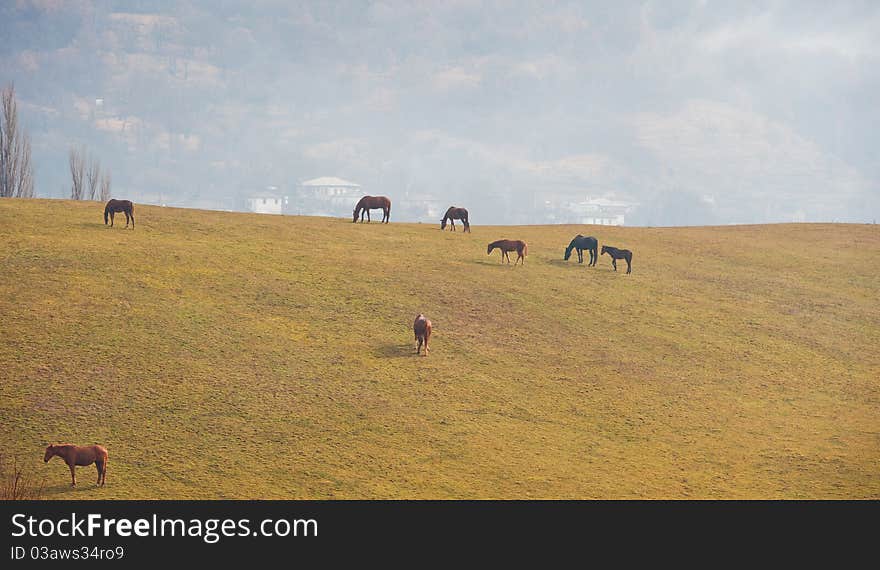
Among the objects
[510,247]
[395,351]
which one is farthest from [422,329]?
[510,247]

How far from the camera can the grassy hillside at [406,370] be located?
73.9ft

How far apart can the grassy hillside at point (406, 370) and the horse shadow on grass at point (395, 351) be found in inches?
4.5

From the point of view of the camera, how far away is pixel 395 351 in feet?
102

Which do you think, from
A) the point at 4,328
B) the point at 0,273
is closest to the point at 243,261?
the point at 0,273

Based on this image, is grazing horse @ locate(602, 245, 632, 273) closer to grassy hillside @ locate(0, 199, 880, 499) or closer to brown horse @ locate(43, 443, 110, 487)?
grassy hillside @ locate(0, 199, 880, 499)

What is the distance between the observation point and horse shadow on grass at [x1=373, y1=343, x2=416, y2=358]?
30.5 m

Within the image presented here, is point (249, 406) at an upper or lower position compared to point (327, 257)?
lower

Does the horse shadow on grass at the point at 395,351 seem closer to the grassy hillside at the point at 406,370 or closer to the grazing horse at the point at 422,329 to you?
the grassy hillside at the point at 406,370

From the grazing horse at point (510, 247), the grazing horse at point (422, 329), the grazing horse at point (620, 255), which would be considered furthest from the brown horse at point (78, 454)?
the grazing horse at point (620, 255)

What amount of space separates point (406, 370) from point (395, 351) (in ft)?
5.98

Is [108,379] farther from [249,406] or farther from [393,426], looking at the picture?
[393,426]

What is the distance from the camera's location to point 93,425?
23016 millimetres

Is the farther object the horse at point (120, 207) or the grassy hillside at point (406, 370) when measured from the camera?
the horse at point (120, 207)

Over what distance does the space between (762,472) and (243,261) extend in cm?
2550
